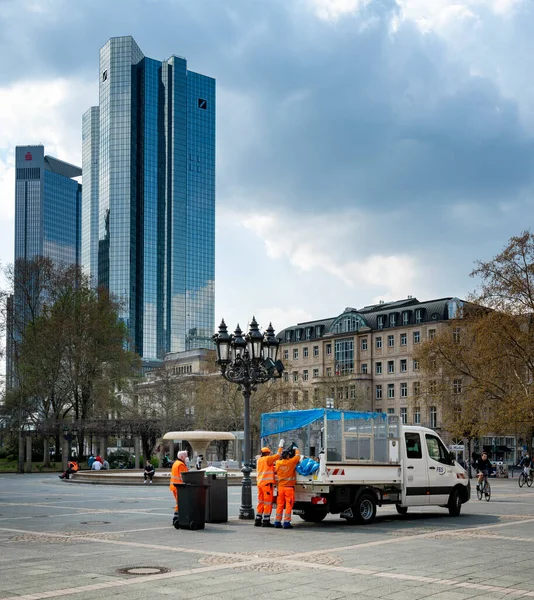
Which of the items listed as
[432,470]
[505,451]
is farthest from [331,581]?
[505,451]

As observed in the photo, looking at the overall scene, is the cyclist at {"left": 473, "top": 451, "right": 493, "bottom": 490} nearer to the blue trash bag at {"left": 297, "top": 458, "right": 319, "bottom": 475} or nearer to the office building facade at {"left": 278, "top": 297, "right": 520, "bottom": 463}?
the blue trash bag at {"left": 297, "top": 458, "right": 319, "bottom": 475}

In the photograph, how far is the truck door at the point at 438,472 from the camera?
21.2 m

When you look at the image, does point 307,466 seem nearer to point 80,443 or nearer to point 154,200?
point 80,443

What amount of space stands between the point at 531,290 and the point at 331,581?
46.4m

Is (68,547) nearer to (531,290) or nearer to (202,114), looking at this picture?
(531,290)

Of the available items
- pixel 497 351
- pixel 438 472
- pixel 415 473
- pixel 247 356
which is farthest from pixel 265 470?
pixel 497 351

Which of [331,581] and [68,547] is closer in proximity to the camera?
[331,581]

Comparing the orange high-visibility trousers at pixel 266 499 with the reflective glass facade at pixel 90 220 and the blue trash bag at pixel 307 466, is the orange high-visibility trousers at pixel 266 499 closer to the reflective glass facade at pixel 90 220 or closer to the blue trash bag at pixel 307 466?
the blue trash bag at pixel 307 466

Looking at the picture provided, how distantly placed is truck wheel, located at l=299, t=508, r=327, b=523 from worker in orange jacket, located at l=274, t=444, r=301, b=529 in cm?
113

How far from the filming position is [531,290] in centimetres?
5428

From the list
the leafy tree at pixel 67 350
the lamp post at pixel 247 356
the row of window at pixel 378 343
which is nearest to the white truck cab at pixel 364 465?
the lamp post at pixel 247 356

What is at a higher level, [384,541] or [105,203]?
[105,203]

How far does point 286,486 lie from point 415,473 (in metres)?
4.02

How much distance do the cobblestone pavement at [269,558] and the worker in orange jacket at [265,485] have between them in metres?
0.39
